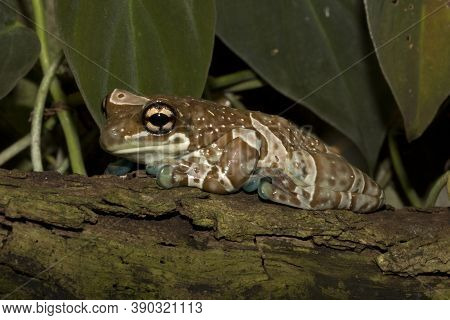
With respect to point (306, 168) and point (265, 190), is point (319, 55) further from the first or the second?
point (265, 190)

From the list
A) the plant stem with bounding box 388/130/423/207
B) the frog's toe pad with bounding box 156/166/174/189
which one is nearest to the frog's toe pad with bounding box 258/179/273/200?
the frog's toe pad with bounding box 156/166/174/189

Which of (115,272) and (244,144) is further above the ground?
(244,144)

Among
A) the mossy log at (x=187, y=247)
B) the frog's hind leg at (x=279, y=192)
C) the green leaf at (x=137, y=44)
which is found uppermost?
the green leaf at (x=137, y=44)

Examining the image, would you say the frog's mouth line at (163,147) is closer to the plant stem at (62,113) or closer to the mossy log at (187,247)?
the mossy log at (187,247)

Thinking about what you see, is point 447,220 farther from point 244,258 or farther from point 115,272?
point 115,272

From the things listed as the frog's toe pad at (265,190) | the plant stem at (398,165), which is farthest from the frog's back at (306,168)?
the plant stem at (398,165)

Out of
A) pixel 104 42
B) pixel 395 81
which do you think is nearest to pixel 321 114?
pixel 395 81
